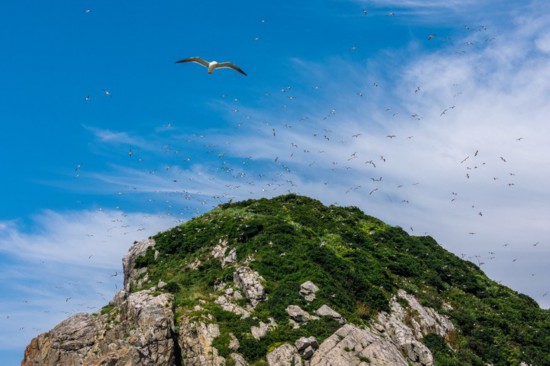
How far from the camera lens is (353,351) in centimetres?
3928

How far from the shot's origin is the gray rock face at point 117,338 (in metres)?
41.0

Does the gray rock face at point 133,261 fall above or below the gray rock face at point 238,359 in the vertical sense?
above

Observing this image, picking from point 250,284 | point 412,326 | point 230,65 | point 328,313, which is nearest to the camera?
point 230,65

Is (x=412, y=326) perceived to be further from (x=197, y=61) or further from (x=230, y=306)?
(x=197, y=61)

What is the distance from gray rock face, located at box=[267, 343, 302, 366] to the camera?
39188 mm

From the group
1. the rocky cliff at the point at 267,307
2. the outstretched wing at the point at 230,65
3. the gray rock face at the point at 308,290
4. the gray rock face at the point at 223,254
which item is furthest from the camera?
the gray rock face at the point at 223,254

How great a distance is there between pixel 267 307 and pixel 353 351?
9.48 m

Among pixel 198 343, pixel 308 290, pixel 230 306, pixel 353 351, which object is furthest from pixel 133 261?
pixel 353 351

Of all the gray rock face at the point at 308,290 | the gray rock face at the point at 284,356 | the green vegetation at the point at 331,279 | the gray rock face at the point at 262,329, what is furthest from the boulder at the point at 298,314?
the gray rock face at the point at 284,356

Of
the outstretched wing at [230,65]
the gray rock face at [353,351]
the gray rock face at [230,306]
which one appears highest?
the outstretched wing at [230,65]

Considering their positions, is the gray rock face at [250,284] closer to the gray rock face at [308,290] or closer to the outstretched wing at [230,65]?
the gray rock face at [308,290]

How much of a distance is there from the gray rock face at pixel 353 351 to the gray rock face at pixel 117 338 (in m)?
11.9

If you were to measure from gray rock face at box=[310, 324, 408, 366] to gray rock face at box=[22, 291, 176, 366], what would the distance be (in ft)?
39.1

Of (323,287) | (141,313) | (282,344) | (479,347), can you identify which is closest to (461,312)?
(479,347)
